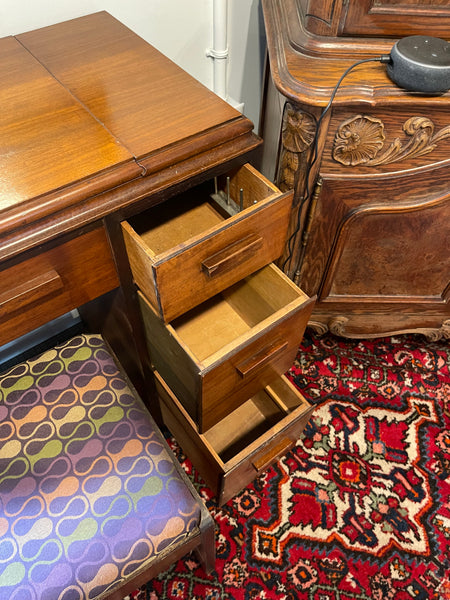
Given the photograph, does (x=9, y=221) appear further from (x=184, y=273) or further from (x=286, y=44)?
(x=286, y=44)

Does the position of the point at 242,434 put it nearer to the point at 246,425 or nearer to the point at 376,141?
the point at 246,425

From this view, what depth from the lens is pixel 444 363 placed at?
1410 mm

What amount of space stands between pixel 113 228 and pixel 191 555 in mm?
828

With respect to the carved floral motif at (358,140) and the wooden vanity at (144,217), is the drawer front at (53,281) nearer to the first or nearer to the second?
the wooden vanity at (144,217)

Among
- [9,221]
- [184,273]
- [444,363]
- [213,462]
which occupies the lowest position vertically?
[444,363]

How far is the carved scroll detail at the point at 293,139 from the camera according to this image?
0.78 m

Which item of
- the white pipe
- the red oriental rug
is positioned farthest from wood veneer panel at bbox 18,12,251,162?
the red oriental rug

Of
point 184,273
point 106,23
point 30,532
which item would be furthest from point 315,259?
point 30,532

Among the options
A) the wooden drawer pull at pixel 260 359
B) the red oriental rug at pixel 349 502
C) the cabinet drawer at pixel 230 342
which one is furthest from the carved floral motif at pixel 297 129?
the red oriental rug at pixel 349 502

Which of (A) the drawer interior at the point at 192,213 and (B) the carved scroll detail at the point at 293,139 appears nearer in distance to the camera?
(B) the carved scroll detail at the point at 293,139

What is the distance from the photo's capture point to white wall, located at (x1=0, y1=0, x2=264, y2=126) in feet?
3.01

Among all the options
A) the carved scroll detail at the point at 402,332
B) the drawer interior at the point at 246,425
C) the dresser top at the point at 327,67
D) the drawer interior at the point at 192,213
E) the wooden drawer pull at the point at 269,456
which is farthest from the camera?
the carved scroll detail at the point at 402,332

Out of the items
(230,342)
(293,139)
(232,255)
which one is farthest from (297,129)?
(230,342)

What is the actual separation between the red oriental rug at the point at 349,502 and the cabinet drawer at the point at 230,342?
38 cm
